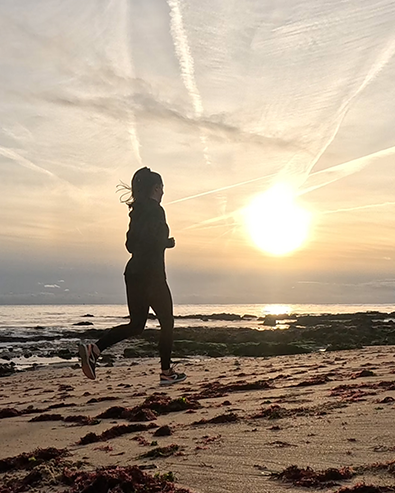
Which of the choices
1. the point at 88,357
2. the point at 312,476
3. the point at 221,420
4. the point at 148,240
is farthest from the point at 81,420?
the point at 312,476

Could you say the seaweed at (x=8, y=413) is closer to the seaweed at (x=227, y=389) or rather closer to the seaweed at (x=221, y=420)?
the seaweed at (x=227, y=389)

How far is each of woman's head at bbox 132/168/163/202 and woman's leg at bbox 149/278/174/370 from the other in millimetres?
1424

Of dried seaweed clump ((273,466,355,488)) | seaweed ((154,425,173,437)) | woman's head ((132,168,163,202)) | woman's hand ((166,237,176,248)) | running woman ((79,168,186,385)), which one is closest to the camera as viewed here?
dried seaweed clump ((273,466,355,488))

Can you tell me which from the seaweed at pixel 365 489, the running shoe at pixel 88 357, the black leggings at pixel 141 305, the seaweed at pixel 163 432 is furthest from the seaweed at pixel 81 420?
the seaweed at pixel 365 489

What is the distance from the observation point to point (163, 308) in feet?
26.5

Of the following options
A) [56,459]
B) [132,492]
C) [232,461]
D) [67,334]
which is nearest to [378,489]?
[232,461]

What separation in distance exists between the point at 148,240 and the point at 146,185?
0.98 m

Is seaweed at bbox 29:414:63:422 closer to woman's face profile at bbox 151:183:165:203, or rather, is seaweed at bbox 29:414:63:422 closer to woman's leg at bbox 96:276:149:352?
woman's leg at bbox 96:276:149:352

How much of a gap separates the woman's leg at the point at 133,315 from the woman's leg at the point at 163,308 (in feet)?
0.50

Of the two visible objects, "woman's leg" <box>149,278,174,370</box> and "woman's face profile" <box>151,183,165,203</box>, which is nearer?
"woman's leg" <box>149,278,174,370</box>

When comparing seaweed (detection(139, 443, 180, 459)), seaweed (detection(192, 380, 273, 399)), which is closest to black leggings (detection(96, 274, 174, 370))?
seaweed (detection(192, 380, 273, 399))

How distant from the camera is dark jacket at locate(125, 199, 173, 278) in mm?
7926

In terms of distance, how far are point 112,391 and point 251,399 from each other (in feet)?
12.2

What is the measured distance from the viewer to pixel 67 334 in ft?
150
